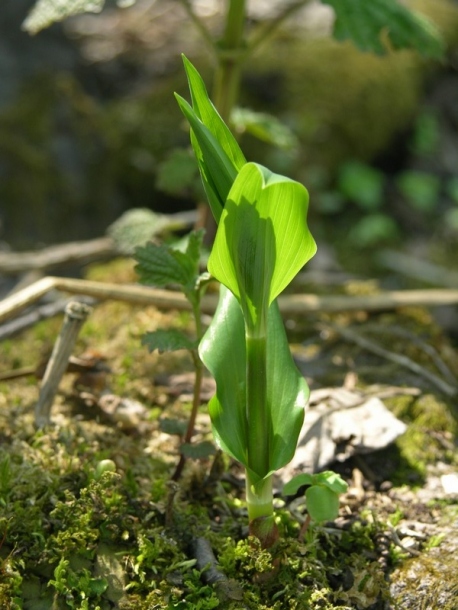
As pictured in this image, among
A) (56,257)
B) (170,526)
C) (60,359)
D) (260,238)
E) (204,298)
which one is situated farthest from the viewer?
(56,257)

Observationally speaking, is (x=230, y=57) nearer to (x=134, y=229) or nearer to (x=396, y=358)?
(x=134, y=229)

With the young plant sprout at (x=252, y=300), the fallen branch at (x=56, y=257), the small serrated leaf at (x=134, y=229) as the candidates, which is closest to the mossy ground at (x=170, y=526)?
the young plant sprout at (x=252, y=300)

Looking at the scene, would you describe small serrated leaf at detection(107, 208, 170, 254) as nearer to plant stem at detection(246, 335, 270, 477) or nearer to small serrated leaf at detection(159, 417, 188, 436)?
small serrated leaf at detection(159, 417, 188, 436)

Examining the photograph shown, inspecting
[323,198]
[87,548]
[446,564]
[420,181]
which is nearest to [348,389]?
[446,564]

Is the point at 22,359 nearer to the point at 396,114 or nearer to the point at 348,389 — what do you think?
the point at 348,389

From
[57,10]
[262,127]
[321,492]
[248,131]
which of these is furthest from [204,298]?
[248,131]

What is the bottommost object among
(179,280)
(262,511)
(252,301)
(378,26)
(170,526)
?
(170,526)

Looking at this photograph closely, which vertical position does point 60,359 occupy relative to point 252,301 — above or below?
below

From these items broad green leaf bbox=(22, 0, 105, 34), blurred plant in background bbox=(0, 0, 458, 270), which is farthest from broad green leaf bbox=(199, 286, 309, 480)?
blurred plant in background bbox=(0, 0, 458, 270)

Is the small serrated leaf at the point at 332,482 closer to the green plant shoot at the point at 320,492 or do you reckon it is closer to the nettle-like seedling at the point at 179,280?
the green plant shoot at the point at 320,492
